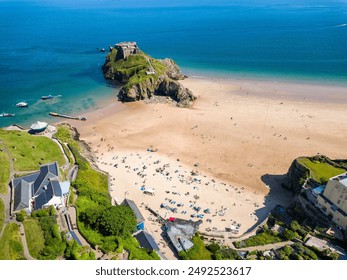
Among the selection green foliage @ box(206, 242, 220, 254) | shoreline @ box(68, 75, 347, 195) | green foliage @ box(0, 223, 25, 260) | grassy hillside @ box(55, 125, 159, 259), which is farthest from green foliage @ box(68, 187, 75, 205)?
shoreline @ box(68, 75, 347, 195)

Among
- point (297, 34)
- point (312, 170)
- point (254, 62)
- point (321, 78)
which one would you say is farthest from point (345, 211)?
point (297, 34)

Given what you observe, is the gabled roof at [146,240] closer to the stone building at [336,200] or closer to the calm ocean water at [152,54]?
the stone building at [336,200]

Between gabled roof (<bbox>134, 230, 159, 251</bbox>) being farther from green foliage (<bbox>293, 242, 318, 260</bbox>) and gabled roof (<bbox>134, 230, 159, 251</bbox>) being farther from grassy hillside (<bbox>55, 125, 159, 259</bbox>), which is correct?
green foliage (<bbox>293, 242, 318, 260</bbox>)

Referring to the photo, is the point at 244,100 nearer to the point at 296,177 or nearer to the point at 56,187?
the point at 296,177

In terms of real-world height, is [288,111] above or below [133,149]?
above

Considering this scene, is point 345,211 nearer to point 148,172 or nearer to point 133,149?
point 148,172

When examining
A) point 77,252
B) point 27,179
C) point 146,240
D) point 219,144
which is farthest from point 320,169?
point 27,179

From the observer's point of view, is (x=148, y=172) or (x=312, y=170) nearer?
(x=312, y=170)
